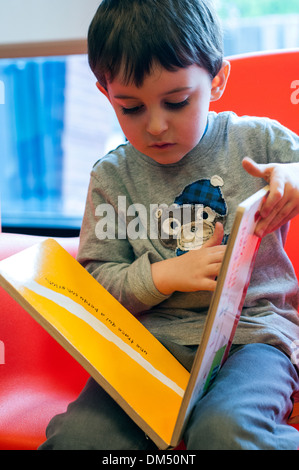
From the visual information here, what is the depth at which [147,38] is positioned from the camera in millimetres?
617

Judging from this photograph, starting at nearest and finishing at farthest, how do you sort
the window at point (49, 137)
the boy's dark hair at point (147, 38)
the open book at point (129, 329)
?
the open book at point (129, 329) < the boy's dark hair at point (147, 38) < the window at point (49, 137)

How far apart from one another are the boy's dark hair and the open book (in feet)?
0.70

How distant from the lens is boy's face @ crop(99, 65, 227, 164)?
24.7 inches

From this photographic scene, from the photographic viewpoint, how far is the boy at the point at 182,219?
0.57 m

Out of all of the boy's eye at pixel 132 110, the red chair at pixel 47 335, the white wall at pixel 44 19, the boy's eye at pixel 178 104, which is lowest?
the red chair at pixel 47 335

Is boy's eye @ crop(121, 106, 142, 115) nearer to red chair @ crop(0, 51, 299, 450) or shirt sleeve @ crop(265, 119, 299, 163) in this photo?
shirt sleeve @ crop(265, 119, 299, 163)

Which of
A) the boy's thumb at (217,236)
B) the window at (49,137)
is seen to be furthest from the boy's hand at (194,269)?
the window at (49,137)

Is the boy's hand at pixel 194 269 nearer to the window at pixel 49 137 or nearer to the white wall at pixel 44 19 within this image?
the white wall at pixel 44 19

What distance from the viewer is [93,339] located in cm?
58

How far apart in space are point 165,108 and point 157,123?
0.02 metres

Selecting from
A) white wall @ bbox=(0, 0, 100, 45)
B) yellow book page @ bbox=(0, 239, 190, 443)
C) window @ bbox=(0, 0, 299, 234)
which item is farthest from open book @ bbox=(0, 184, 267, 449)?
window @ bbox=(0, 0, 299, 234)

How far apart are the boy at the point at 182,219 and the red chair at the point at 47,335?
16 centimetres

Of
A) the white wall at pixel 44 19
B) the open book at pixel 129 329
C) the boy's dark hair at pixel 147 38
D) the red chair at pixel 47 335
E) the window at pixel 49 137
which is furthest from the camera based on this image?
the window at pixel 49 137

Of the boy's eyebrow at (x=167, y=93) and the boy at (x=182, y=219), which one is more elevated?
the boy's eyebrow at (x=167, y=93)
